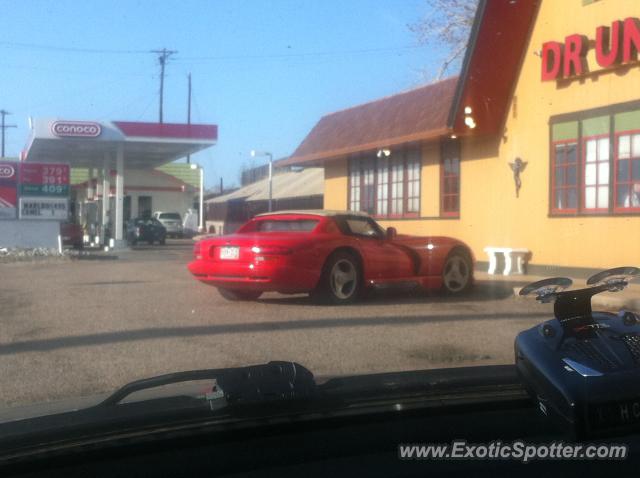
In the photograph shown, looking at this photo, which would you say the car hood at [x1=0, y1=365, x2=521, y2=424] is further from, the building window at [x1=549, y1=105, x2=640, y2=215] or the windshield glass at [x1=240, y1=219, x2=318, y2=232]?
the building window at [x1=549, y1=105, x2=640, y2=215]

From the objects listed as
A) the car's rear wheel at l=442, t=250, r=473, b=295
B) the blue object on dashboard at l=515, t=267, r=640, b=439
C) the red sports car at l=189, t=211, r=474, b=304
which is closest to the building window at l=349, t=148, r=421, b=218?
the car's rear wheel at l=442, t=250, r=473, b=295

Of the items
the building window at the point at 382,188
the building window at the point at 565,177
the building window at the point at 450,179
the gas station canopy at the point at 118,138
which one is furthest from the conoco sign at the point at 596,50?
the gas station canopy at the point at 118,138

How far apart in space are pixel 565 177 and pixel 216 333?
8.46 meters

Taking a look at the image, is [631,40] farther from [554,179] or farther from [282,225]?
[282,225]

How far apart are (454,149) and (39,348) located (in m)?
11.5

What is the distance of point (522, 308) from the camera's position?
10.0m

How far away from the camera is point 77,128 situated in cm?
2861

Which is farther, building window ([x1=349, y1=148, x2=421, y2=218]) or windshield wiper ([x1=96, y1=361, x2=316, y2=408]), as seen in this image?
building window ([x1=349, y1=148, x2=421, y2=218])

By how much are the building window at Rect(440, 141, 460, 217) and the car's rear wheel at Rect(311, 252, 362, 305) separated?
286 inches

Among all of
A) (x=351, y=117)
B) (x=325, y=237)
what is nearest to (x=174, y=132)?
(x=351, y=117)

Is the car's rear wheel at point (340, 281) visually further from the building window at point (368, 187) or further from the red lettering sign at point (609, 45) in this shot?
the building window at point (368, 187)

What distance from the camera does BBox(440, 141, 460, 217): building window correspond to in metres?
17.2

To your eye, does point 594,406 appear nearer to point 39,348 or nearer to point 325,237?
point 39,348

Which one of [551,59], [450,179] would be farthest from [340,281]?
[450,179]
